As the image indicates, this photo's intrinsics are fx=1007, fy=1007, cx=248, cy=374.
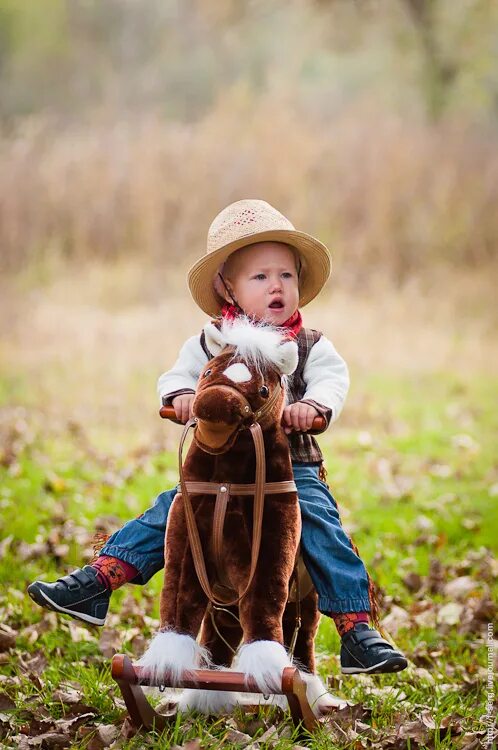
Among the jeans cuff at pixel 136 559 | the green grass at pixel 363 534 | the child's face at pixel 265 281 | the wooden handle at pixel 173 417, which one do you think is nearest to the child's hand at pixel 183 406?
the wooden handle at pixel 173 417

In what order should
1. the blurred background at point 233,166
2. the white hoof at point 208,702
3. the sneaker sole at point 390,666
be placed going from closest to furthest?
1. the sneaker sole at point 390,666
2. the white hoof at point 208,702
3. the blurred background at point 233,166

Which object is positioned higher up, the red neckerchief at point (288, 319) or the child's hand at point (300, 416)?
the red neckerchief at point (288, 319)

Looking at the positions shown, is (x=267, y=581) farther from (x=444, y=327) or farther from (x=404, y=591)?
(x=444, y=327)

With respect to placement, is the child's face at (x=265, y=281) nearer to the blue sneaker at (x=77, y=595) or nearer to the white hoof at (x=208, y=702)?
the blue sneaker at (x=77, y=595)

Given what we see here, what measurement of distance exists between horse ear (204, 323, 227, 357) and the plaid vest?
105 millimetres

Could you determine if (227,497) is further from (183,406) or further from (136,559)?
(136,559)

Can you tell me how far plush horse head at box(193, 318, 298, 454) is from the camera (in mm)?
2963

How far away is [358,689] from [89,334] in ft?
26.7

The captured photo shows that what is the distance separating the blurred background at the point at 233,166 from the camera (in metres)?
11.9

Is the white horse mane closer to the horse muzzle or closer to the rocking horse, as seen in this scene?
the rocking horse

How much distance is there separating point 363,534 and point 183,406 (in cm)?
384

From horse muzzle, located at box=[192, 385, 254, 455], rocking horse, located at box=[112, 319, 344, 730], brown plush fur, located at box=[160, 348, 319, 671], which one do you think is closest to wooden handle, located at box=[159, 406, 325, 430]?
rocking horse, located at box=[112, 319, 344, 730]

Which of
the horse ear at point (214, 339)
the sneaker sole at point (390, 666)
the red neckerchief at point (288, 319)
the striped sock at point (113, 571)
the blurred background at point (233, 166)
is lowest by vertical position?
the sneaker sole at point (390, 666)

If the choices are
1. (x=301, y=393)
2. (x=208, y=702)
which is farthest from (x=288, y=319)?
(x=208, y=702)
